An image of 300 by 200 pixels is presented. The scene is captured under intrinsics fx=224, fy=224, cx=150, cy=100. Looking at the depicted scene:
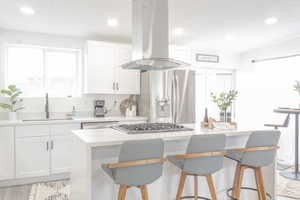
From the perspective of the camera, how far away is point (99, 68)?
4.17 metres

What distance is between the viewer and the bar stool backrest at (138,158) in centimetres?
173

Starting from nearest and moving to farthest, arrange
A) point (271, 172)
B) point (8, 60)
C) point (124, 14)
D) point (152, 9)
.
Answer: point (152, 9) → point (271, 172) → point (124, 14) → point (8, 60)

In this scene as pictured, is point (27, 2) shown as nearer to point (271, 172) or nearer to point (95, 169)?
point (95, 169)

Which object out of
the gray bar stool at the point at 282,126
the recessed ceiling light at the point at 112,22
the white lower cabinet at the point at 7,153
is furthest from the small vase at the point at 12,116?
the gray bar stool at the point at 282,126

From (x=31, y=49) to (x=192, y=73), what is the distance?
3.07m

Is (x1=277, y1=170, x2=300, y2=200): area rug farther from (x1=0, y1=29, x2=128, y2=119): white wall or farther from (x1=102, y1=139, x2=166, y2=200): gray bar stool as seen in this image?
(x1=0, y1=29, x2=128, y2=119): white wall

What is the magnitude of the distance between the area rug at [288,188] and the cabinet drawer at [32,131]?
141 inches

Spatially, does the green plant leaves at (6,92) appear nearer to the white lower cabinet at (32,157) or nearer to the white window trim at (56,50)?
the white window trim at (56,50)

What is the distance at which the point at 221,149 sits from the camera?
2082 millimetres

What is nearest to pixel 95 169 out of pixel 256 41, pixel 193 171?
pixel 193 171

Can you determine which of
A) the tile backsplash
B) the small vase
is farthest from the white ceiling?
the small vase

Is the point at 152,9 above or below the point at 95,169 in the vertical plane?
above

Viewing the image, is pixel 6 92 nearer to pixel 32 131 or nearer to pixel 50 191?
pixel 32 131

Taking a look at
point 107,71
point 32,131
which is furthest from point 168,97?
point 32,131
